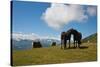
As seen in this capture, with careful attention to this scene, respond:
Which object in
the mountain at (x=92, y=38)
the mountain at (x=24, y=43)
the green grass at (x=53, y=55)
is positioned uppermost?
the mountain at (x=92, y=38)

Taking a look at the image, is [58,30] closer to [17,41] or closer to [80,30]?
[80,30]

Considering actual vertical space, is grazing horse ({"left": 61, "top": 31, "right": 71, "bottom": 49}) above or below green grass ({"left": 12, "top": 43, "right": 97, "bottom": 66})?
above

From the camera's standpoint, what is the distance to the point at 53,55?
90.5 inches

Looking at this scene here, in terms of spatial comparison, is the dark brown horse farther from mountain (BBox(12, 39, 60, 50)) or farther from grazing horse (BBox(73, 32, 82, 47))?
mountain (BBox(12, 39, 60, 50))

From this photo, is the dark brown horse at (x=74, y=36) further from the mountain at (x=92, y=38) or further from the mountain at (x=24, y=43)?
the mountain at (x=24, y=43)

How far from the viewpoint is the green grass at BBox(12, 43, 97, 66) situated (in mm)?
2178

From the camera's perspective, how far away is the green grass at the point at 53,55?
2178 mm

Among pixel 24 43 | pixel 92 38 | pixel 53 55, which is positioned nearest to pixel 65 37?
pixel 53 55

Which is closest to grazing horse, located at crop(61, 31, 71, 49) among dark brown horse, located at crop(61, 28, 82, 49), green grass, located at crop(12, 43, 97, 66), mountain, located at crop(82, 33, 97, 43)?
dark brown horse, located at crop(61, 28, 82, 49)

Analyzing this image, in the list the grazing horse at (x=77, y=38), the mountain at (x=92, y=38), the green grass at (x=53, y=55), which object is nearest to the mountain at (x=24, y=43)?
the green grass at (x=53, y=55)

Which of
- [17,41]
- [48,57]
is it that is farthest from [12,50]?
[48,57]

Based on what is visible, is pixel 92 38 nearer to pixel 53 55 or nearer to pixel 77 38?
pixel 77 38
